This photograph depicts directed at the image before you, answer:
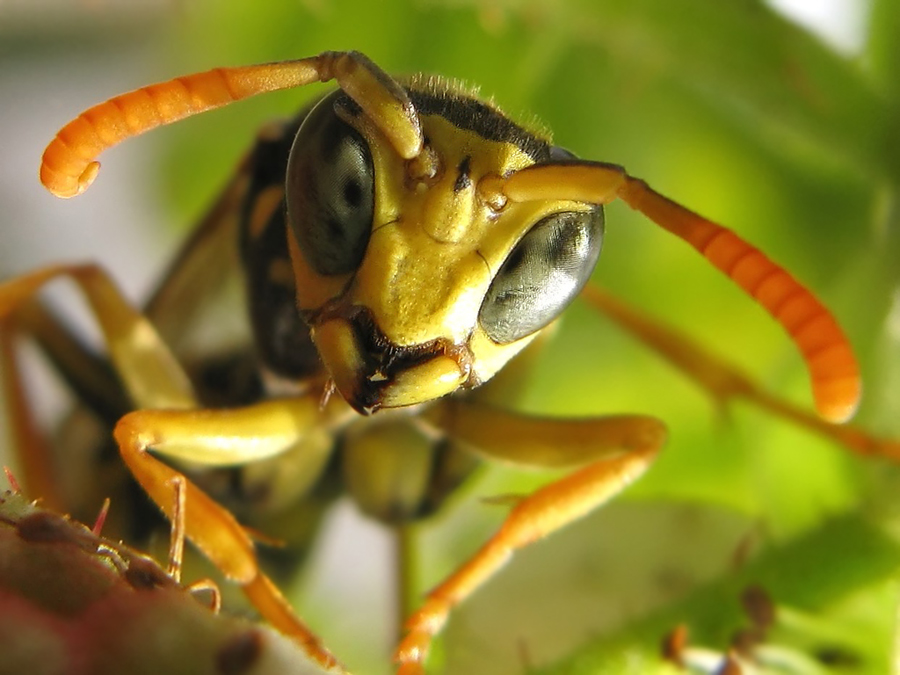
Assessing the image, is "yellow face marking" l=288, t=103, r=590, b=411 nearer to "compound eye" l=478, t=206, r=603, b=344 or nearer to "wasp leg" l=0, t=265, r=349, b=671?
"compound eye" l=478, t=206, r=603, b=344

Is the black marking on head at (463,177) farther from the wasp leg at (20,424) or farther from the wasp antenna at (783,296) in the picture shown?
the wasp leg at (20,424)

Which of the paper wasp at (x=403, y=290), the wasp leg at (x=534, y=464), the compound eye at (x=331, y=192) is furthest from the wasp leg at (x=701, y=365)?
the compound eye at (x=331, y=192)

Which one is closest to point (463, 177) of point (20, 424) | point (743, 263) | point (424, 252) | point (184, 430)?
point (424, 252)

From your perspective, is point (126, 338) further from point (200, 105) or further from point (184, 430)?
point (200, 105)

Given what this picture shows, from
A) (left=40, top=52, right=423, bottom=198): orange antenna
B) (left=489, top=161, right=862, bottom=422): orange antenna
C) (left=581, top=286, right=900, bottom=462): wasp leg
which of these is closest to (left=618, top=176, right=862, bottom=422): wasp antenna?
(left=489, top=161, right=862, bottom=422): orange antenna

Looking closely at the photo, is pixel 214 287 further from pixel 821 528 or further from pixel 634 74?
pixel 821 528

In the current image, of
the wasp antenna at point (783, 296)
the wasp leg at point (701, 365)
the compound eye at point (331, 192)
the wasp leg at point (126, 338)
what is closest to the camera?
the wasp antenna at point (783, 296)

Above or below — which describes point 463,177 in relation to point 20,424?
above

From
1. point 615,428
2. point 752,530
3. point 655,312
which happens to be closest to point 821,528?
point 752,530
